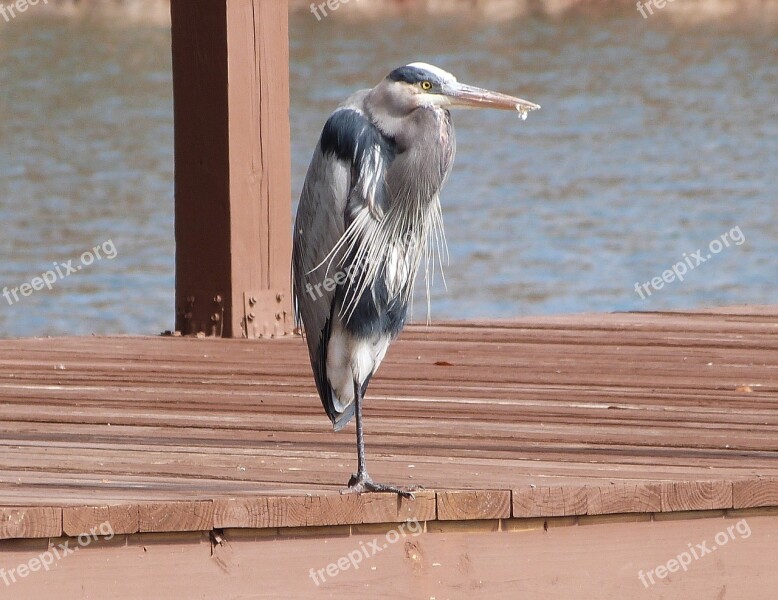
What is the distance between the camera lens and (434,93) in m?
2.94

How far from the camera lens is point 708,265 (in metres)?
11.7

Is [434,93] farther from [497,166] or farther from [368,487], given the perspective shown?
[497,166]

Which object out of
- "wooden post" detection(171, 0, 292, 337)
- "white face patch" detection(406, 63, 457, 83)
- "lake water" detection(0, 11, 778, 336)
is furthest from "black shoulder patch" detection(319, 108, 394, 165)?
"lake water" detection(0, 11, 778, 336)

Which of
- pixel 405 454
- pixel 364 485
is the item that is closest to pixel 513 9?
pixel 405 454

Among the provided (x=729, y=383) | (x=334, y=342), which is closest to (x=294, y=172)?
(x=729, y=383)

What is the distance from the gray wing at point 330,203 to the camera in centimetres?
304

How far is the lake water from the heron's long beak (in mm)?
6434

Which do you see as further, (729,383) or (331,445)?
(729,383)

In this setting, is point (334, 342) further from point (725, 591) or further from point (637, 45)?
point (637, 45)

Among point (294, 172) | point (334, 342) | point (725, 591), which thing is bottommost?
point (725, 591)

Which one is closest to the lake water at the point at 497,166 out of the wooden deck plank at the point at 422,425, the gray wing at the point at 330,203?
the wooden deck plank at the point at 422,425

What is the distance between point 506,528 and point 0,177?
464 inches

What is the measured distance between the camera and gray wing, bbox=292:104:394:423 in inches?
120

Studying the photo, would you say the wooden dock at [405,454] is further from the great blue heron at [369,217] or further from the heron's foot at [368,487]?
the great blue heron at [369,217]
